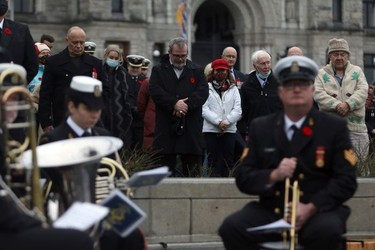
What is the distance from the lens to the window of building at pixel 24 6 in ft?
157

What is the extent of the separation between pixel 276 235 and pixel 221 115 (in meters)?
5.60

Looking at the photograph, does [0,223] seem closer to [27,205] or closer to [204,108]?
[27,205]

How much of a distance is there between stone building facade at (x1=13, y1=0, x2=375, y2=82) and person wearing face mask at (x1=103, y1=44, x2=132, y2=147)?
103ft

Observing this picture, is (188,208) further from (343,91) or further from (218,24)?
(218,24)

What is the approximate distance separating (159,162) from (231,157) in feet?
4.64

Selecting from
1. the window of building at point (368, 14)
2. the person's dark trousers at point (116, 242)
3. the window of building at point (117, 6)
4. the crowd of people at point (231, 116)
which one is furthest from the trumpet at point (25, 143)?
the window of building at point (368, 14)

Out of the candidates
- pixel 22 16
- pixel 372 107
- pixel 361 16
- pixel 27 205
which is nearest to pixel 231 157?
pixel 372 107

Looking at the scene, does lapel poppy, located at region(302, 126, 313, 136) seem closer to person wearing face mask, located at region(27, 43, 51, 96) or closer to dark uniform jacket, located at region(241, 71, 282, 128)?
dark uniform jacket, located at region(241, 71, 282, 128)

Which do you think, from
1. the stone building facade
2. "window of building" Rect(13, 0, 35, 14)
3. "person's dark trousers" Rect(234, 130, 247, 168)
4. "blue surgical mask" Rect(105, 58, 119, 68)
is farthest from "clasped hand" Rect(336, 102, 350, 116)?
"window of building" Rect(13, 0, 35, 14)

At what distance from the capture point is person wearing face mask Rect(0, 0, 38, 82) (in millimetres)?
10828

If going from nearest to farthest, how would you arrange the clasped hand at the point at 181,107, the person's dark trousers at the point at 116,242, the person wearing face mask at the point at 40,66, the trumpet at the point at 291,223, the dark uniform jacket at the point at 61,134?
the trumpet at the point at 291,223
the person's dark trousers at the point at 116,242
the dark uniform jacket at the point at 61,134
the clasped hand at the point at 181,107
the person wearing face mask at the point at 40,66

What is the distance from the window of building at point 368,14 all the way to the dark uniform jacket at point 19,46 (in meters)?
45.6

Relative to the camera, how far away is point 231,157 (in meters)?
13.3

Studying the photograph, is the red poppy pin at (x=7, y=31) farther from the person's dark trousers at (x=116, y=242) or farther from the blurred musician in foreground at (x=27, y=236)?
the blurred musician in foreground at (x=27, y=236)
